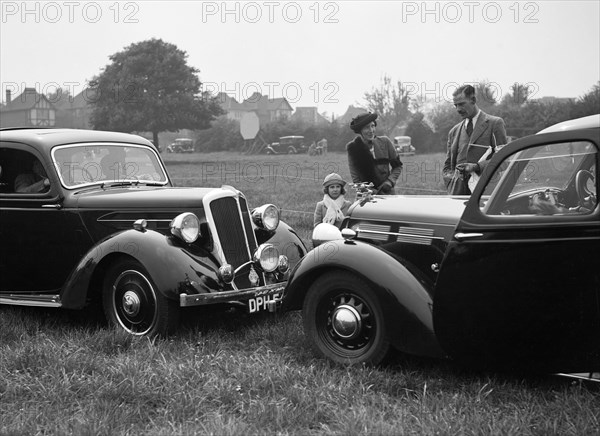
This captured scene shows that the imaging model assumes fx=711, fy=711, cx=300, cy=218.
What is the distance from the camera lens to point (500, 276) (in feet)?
12.7

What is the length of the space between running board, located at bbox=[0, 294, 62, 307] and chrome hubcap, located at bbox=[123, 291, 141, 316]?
671 millimetres

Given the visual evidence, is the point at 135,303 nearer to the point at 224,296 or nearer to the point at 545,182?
the point at 224,296

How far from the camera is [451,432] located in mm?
3467

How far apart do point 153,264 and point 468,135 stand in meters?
3.47

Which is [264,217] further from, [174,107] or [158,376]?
[174,107]

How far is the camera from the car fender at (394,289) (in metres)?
4.32

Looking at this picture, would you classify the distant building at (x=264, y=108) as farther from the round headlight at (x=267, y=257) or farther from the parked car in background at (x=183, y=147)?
the round headlight at (x=267, y=257)

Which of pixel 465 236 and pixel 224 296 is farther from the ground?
pixel 465 236

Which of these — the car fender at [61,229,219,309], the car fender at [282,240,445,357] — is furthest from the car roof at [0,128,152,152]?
the car fender at [282,240,445,357]

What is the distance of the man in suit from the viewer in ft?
22.3

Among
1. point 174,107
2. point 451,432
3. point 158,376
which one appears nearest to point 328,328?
point 158,376

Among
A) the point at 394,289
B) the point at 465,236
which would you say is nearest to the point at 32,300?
the point at 394,289

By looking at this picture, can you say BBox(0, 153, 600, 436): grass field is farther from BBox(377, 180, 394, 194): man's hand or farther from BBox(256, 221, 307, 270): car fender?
BBox(377, 180, 394, 194): man's hand

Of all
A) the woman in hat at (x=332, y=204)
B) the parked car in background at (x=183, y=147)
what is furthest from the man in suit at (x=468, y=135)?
the parked car in background at (x=183, y=147)
